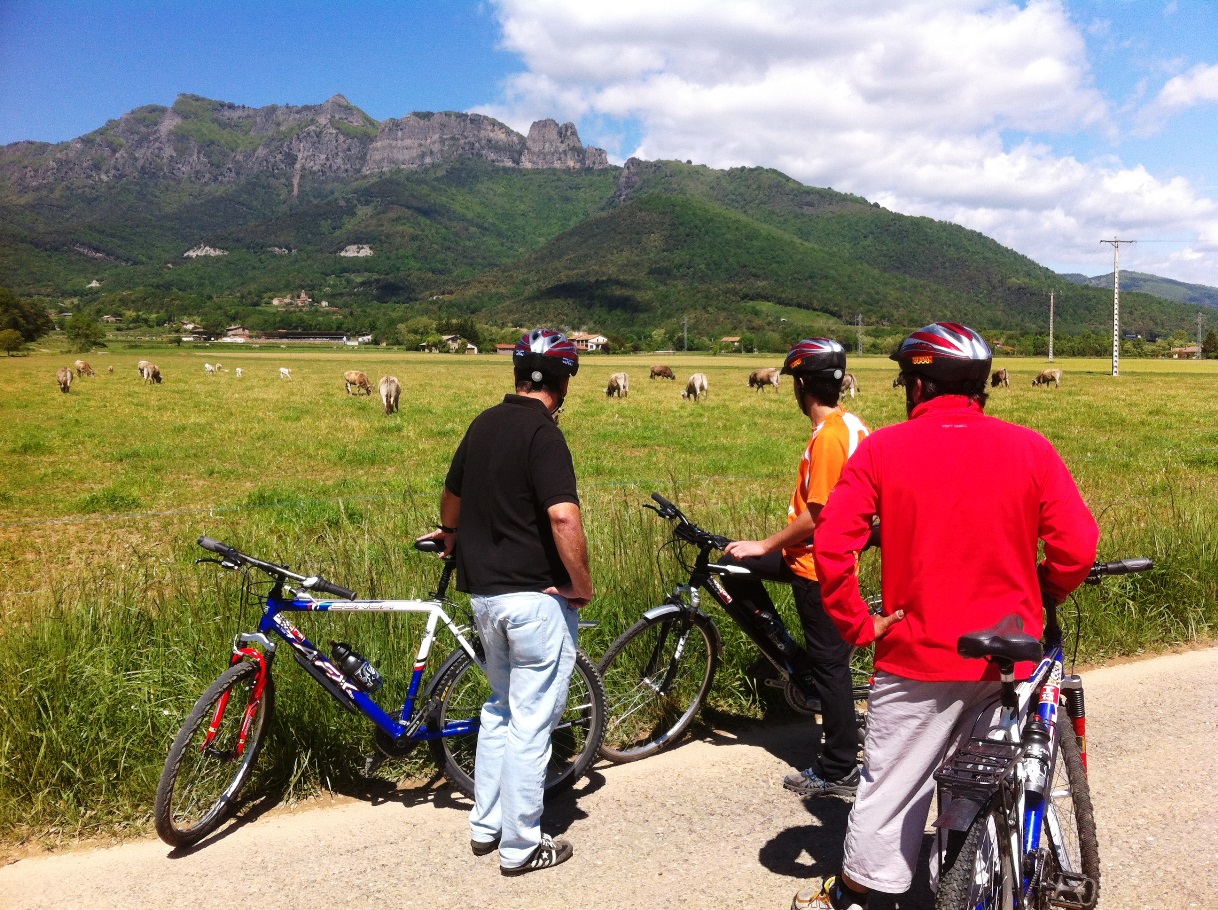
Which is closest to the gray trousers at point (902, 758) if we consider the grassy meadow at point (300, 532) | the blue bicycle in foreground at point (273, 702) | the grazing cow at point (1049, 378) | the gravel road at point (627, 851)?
the gravel road at point (627, 851)

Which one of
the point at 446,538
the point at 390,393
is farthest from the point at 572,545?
the point at 390,393

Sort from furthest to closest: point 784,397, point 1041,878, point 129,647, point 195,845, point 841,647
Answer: point 784,397
point 129,647
point 841,647
point 195,845
point 1041,878

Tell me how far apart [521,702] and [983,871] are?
1.82 metres

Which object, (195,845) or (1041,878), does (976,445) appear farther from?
(195,845)

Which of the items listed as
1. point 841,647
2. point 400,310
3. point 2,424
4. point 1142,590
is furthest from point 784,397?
point 400,310

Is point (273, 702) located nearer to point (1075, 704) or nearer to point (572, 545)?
point (572, 545)

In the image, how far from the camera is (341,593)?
404 cm

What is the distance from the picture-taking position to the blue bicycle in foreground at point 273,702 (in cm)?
384

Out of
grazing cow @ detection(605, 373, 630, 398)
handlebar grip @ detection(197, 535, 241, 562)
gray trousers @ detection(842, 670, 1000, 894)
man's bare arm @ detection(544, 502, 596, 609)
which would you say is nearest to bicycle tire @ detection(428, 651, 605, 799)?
man's bare arm @ detection(544, 502, 596, 609)

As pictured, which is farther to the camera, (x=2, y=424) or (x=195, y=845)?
(x=2, y=424)

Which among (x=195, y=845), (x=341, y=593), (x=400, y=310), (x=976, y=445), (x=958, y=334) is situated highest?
(x=400, y=310)

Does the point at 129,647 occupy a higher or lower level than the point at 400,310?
lower

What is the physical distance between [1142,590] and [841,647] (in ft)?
13.0

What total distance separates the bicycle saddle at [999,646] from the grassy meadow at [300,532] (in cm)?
302
